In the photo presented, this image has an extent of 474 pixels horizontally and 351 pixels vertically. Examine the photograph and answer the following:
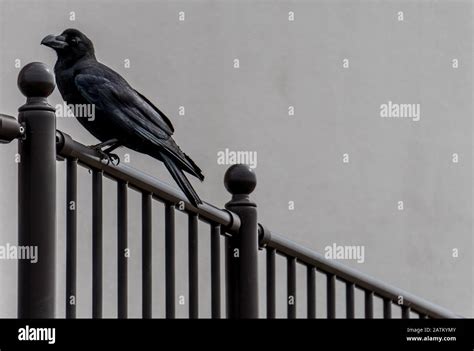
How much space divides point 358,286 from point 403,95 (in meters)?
4.40

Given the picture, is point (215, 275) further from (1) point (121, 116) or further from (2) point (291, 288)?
(1) point (121, 116)

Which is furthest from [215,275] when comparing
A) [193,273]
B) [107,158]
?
[107,158]

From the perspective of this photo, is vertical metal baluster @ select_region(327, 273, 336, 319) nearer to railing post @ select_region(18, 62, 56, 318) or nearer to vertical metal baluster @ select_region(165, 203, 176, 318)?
vertical metal baluster @ select_region(165, 203, 176, 318)

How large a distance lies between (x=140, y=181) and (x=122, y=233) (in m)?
0.17

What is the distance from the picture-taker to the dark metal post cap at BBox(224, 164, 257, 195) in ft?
9.64

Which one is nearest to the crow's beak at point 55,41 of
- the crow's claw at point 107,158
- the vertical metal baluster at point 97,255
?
the crow's claw at point 107,158

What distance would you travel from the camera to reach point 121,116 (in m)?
3.03

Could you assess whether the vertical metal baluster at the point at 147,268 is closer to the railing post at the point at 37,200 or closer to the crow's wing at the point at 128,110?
the railing post at the point at 37,200

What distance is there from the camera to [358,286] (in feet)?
10.7

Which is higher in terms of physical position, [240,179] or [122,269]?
[240,179]
